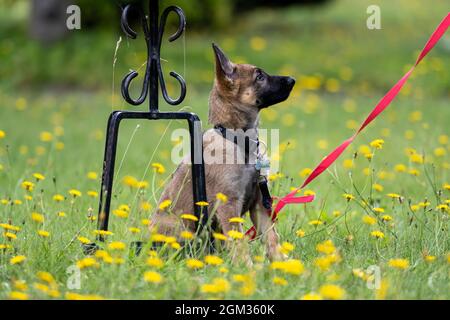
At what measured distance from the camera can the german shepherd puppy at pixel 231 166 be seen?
378cm

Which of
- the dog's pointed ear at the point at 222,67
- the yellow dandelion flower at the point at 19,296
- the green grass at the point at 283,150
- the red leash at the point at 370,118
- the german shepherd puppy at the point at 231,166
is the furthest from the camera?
the dog's pointed ear at the point at 222,67

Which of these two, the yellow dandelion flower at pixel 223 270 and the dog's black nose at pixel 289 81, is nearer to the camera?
the yellow dandelion flower at pixel 223 270

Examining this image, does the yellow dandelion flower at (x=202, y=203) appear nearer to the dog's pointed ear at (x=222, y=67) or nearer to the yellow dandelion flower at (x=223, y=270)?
Result: the yellow dandelion flower at (x=223, y=270)

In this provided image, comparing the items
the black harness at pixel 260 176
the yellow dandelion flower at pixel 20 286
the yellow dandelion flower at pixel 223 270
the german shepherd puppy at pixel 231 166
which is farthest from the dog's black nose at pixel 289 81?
the yellow dandelion flower at pixel 20 286

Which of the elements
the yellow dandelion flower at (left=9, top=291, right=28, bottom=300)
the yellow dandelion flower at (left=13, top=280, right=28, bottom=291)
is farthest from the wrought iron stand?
the yellow dandelion flower at (left=9, top=291, right=28, bottom=300)

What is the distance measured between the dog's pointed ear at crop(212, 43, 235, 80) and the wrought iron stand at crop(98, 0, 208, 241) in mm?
422

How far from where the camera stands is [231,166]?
150 inches

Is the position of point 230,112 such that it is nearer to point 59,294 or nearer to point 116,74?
point 59,294

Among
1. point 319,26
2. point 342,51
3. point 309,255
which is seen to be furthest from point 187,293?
point 319,26

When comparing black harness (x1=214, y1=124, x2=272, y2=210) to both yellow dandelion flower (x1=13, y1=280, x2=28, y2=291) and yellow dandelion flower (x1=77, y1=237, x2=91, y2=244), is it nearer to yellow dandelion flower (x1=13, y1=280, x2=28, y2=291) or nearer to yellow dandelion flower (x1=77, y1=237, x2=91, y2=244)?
yellow dandelion flower (x1=77, y1=237, x2=91, y2=244)

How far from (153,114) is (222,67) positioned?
626 mm

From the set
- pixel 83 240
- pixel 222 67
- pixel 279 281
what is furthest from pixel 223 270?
pixel 222 67

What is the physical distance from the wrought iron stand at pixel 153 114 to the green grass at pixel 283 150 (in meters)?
0.23

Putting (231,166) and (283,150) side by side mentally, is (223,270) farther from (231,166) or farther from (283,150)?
(283,150)
